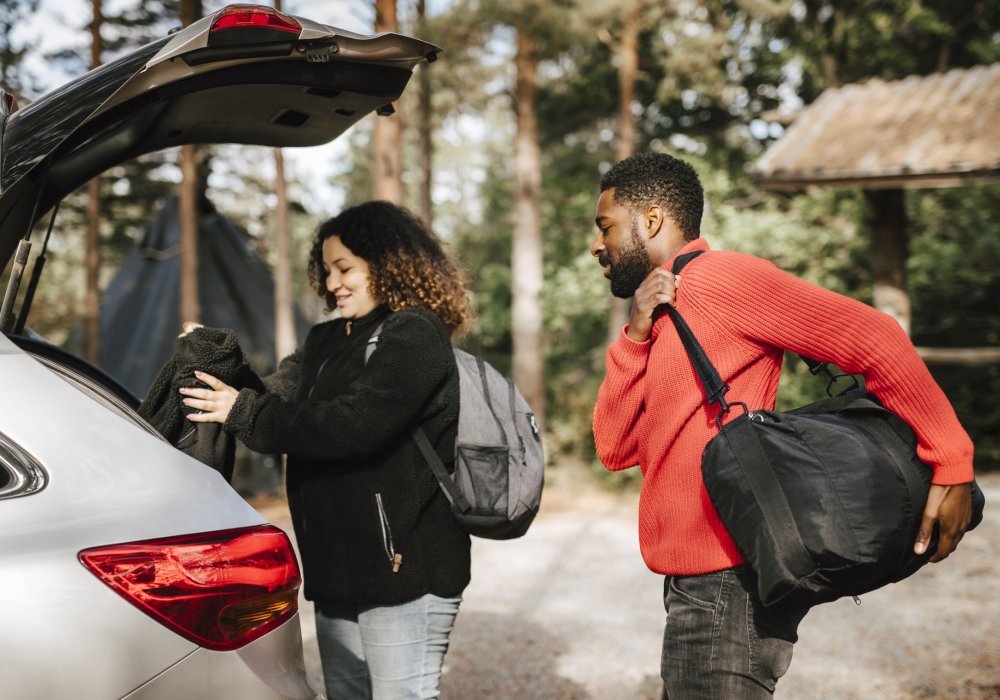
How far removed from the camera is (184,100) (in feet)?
7.80

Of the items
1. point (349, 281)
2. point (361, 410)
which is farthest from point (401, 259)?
point (361, 410)

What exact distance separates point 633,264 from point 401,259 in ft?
2.59

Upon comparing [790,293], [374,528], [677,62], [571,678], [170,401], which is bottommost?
[571,678]

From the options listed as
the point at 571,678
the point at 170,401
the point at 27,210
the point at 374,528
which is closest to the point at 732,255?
the point at 374,528

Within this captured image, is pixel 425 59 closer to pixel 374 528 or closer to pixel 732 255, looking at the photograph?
pixel 732 255

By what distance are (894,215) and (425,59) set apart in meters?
8.96

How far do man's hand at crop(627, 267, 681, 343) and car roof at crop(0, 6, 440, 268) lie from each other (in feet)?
2.88

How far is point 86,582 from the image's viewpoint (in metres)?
1.54

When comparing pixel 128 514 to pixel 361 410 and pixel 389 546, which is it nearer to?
pixel 361 410

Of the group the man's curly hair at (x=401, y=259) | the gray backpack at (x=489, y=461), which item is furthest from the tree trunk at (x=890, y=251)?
the gray backpack at (x=489, y=461)

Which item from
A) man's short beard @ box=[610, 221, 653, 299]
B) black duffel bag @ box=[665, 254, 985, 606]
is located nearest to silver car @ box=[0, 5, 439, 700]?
man's short beard @ box=[610, 221, 653, 299]

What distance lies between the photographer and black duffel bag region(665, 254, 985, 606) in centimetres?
179

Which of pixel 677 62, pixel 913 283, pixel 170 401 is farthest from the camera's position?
pixel 677 62

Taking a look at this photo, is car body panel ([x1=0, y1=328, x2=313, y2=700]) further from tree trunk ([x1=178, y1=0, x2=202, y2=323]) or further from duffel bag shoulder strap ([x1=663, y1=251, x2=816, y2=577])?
tree trunk ([x1=178, y1=0, x2=202, y2=323])
